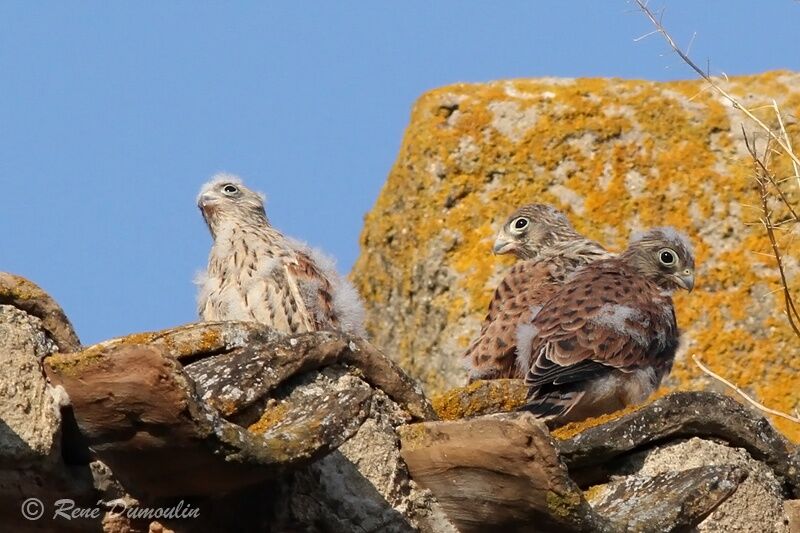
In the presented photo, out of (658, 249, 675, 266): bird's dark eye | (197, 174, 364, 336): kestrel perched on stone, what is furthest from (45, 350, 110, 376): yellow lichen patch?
(658, 249, 675, 266): bird's dark eye

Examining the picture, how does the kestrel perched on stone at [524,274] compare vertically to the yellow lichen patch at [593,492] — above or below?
above

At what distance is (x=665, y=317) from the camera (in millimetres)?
5941

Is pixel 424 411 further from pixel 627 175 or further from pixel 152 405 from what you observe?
pixel 627 175

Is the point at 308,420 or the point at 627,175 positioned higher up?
the point at 627,175

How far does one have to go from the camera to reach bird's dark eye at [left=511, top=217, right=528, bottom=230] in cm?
757

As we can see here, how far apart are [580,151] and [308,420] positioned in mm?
5186

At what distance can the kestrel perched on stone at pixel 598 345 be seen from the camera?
5.43 meters

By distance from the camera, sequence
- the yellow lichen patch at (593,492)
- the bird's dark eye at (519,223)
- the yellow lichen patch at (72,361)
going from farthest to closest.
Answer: the bird's dark eye at (519,223) → the yellow lichen patch at (593,492) → the yellow lichen patch at (72,361)

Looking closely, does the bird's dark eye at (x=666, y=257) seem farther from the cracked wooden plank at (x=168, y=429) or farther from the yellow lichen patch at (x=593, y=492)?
the cracked wooden plank at (x=168, y=429)

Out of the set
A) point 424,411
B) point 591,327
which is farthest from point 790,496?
point 591,327

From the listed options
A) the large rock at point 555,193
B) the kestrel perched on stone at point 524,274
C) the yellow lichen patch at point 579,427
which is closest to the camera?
the yellow lichen patch at point 579,427

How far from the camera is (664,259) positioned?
6.46 m

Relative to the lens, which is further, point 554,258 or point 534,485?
point 554,258

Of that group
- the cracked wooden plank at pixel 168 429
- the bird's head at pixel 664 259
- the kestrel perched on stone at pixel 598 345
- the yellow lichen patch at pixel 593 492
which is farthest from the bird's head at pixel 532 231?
the cracked wooden plank at pixel 168 429
